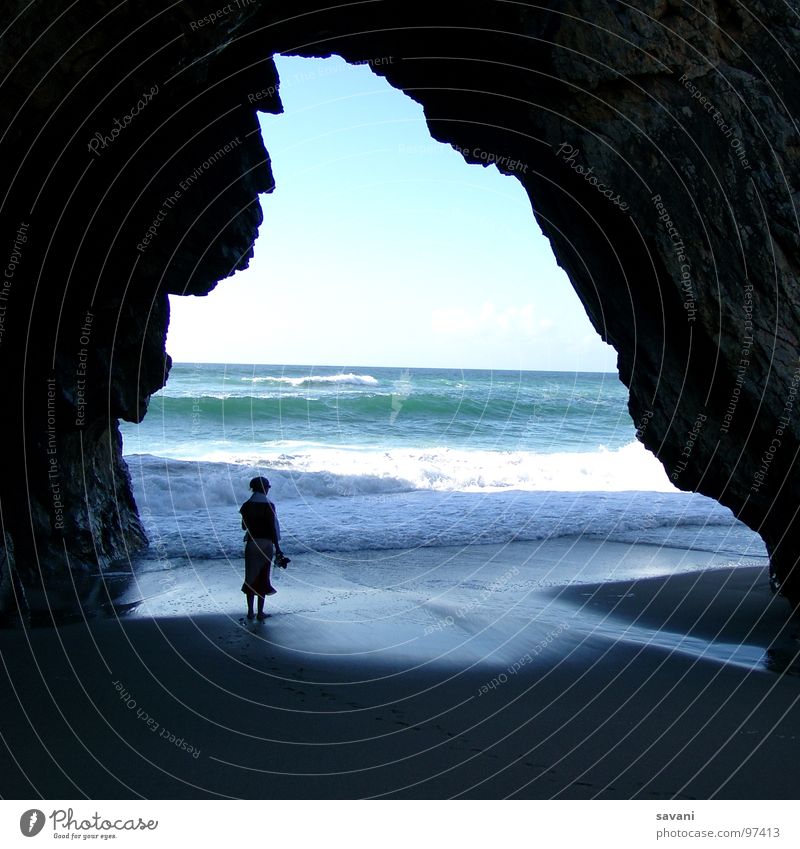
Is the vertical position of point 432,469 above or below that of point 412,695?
above

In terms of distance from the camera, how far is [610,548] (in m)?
16.7

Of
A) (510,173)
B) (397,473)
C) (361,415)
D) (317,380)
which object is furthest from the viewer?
(317,380)

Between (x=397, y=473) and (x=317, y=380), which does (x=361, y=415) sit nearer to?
(x=317, y=380)

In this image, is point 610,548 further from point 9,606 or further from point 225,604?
point 9,606

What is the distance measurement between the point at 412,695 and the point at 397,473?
20191mm

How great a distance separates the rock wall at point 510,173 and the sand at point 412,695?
2.47 m

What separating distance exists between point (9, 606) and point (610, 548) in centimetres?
1165

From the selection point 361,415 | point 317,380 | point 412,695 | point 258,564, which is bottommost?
point 412,695

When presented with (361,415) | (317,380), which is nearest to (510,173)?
(361,415)

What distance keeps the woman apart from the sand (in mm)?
472

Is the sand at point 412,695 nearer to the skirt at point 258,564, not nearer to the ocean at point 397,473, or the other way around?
the skirt at point 258,564

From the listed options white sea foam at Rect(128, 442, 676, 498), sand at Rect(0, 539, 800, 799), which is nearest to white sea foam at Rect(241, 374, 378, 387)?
white sea foam at Rect(128, 442, 676, 498)

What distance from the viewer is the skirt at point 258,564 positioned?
10695 mm

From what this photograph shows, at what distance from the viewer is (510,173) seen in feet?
42.3
